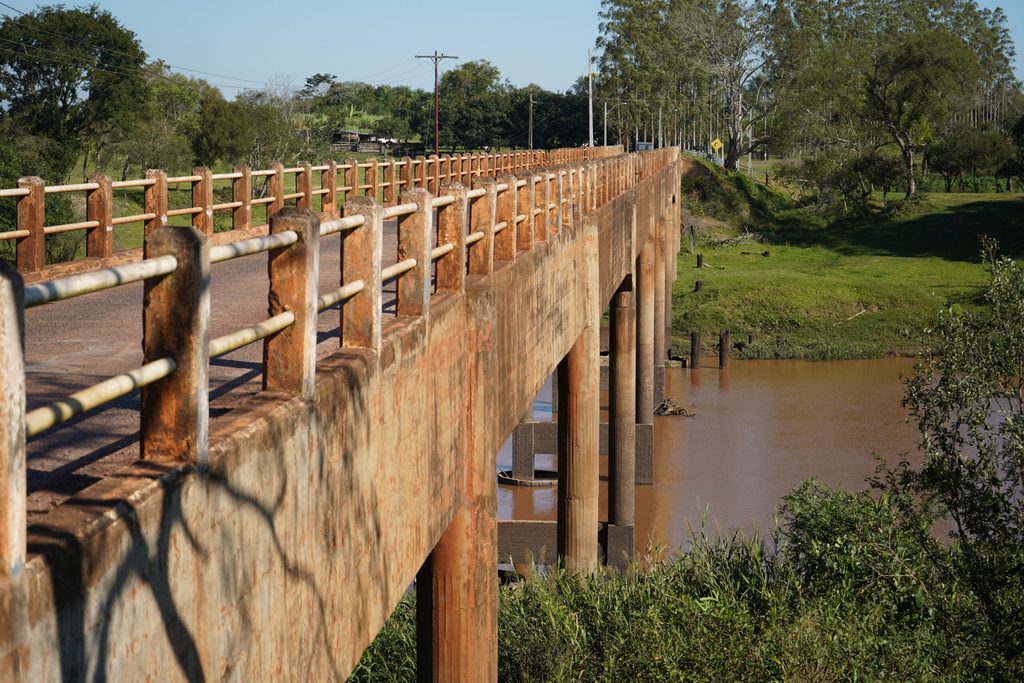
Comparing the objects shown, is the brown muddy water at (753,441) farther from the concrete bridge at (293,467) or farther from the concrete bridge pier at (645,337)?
the concrete bridge at (293,467)

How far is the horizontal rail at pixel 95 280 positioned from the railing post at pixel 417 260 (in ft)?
11.1

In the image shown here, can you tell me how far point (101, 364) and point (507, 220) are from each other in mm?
4050

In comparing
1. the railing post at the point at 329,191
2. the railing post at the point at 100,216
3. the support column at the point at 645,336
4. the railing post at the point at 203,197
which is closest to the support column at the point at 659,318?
the support column at the point at 645,336

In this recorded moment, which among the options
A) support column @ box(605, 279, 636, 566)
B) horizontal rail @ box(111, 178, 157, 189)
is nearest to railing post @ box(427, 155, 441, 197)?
support column @ box(605, 279, 636, 566)

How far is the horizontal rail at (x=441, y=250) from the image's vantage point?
310 inches

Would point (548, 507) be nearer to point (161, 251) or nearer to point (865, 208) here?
point (161, 251)

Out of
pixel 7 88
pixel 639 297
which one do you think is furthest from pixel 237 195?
pixel 7 88

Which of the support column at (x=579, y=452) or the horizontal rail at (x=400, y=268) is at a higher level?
the horizontal rail at (x=400, y=268)

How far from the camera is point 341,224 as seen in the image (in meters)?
5.55

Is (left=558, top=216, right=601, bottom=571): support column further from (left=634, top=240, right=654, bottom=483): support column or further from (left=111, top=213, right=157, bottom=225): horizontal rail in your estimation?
(left=634, top=240, right=654, bottom=483): support column

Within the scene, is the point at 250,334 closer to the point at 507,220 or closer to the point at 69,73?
the point at 507,220

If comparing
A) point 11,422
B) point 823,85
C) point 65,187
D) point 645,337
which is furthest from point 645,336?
point 823,85

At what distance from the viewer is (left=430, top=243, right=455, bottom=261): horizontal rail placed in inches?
310

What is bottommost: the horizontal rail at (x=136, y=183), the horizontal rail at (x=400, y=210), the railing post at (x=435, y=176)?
the horizontal rail at (x=400, y=210)
